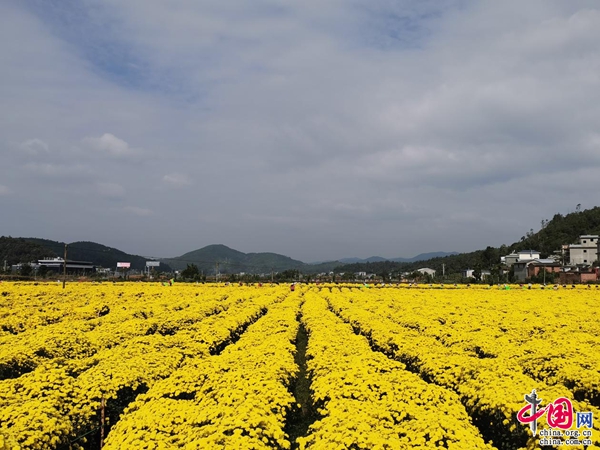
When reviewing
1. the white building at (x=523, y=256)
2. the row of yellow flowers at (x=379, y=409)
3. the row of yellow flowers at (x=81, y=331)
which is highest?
the white building at (x=523, y=256)

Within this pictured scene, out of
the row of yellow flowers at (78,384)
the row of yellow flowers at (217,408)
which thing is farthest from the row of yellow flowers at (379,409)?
the row of yellow flowers at (78,384)

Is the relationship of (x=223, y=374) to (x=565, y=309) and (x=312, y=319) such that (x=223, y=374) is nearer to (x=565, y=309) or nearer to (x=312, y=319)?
(x=312, y=319)

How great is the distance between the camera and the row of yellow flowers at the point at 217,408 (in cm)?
623

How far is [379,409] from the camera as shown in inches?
284

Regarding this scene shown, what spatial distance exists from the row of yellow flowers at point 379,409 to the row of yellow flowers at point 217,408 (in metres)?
0.71

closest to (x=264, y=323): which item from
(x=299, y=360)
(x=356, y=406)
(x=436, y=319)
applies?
(x=299, y=360)

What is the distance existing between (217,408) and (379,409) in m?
2.84

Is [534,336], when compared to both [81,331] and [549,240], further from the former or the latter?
[549,240]

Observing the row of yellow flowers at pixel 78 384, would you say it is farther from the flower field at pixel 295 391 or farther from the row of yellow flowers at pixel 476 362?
the row of yellow flowers at pixel 476 362

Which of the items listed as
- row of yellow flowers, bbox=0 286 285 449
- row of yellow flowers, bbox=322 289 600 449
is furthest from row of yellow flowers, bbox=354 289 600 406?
row of yellow flowers, bbox=0 286 285 449

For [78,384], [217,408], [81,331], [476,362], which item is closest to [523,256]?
[476,362]

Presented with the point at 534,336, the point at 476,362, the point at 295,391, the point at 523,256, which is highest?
the point at 523,256

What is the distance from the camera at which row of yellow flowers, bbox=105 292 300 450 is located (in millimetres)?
6230

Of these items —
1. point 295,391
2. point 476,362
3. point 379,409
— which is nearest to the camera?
point 379,409
